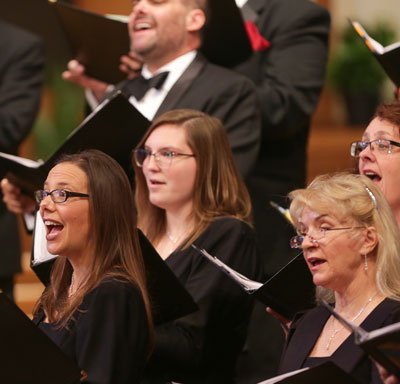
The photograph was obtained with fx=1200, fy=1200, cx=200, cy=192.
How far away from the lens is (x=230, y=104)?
4.57m

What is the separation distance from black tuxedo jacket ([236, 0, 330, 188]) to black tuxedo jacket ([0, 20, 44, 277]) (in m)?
1.12

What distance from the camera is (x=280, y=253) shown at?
4688 mm

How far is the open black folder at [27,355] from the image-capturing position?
9.68 feet

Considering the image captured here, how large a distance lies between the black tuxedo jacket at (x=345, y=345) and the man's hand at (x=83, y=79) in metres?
2.01

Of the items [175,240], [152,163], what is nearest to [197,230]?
[175,240]

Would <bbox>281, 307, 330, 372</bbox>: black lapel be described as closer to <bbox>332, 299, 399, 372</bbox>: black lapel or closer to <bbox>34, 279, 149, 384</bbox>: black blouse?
<bbox>332, 299, 399, 372</bbox>: black lapel

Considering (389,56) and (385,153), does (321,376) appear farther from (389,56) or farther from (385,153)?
(389,56)

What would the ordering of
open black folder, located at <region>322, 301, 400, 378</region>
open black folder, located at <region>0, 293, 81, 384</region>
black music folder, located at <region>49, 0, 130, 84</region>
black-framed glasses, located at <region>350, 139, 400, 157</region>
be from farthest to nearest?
1. black music folder, located at <region>49, 0, 130, 84</region>
2. black-framed glasses, located at <region>350, 139, 400, 157</region>
3. open black folder, located at <region>0, 293, 81, 384</region>
4. open black folder, located at <region>322, 301, 400, 378</region>

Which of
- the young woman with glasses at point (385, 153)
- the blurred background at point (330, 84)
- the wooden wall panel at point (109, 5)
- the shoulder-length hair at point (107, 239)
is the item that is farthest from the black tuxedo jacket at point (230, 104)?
the wooden wall panel at point (109, 5)

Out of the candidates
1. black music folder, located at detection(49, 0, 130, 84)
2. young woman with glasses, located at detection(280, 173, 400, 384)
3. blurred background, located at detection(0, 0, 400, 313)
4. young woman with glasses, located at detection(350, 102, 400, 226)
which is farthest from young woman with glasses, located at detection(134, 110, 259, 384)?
blurred background, located at detection(0, 0, 400, 313)

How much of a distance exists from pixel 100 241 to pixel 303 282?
62 centimetres

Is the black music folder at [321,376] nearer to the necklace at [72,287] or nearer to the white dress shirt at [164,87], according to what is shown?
the necklace at [72,287]

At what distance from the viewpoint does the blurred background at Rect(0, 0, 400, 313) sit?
7.82 m

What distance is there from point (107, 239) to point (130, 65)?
6.04ft
